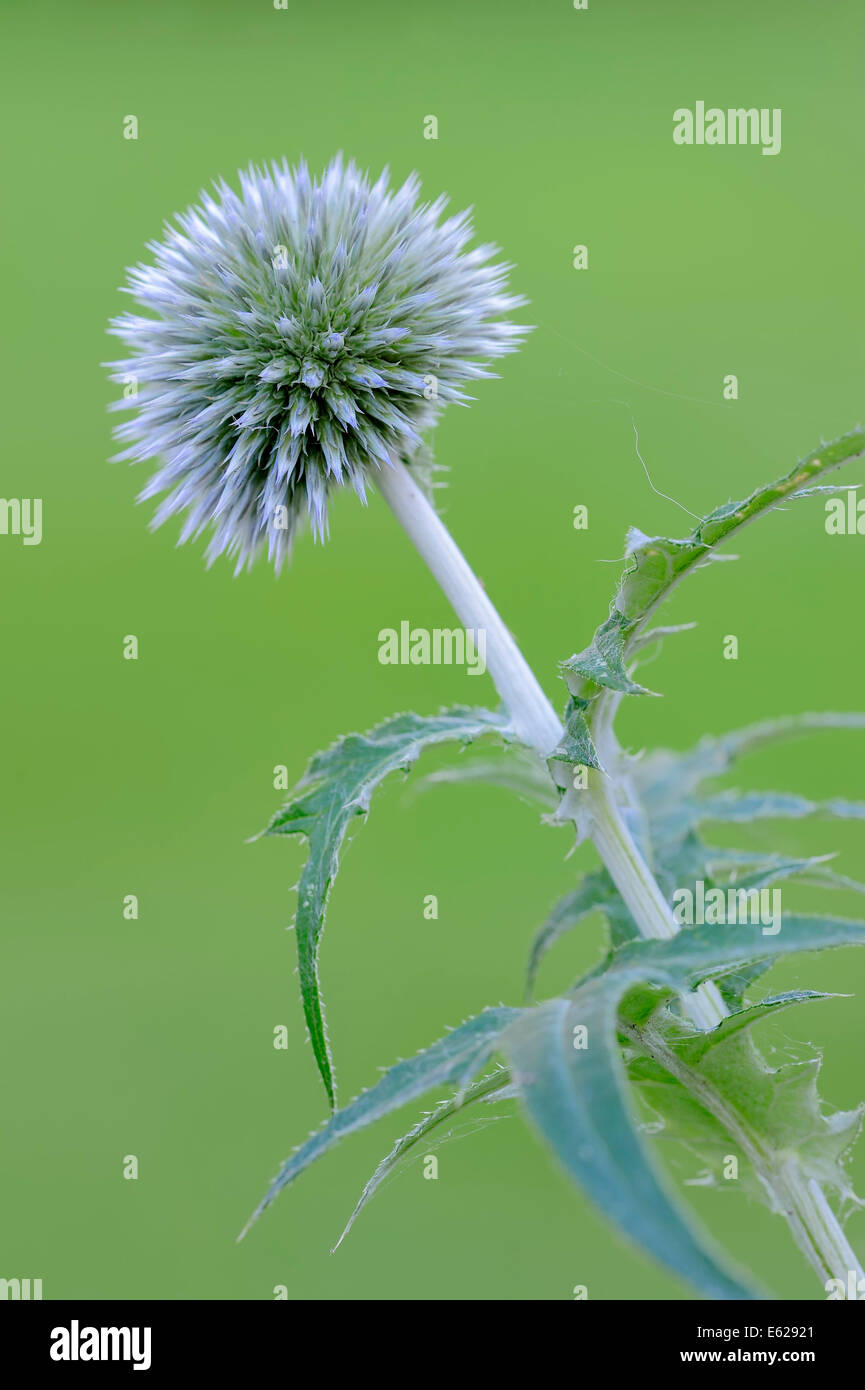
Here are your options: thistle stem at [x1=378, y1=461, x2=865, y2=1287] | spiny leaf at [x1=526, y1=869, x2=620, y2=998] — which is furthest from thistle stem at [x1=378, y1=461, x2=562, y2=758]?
spiny leaf at [x1=526, y1=869, x2=620, y2=998]

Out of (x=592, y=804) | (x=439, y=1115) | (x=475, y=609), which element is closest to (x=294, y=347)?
(x=475, y=609)

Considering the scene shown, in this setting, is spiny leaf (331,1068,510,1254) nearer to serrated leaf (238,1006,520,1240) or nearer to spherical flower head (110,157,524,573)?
serrated leaf (238,1006,520,1240)

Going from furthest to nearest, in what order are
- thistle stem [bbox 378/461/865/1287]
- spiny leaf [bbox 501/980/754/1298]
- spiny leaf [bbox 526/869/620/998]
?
spiny leaf [bbox 526/869/620/998] < thistle stem [bbox 378/461/865/1287] < spiny leaf [bbox 501/980/754/1298]

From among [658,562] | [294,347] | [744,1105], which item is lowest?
[744,1105]

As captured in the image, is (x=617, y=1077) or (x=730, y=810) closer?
(x=617, y=1077)

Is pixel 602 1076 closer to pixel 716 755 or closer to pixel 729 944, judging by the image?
pixel 729 944

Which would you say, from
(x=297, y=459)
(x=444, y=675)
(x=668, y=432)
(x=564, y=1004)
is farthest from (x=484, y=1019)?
(x=444, y=675)

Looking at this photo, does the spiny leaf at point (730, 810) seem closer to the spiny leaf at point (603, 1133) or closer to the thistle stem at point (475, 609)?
the thistle stem at point (475, 609)
